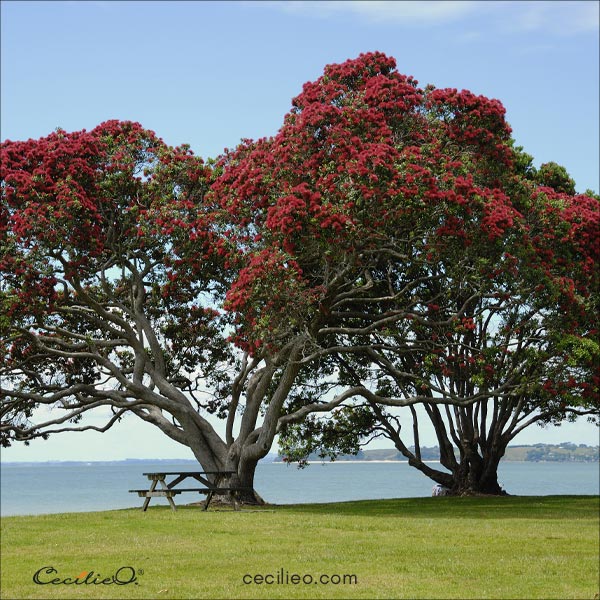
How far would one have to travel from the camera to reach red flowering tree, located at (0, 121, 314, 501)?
25.0 meters

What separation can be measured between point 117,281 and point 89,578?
17793 millimetres

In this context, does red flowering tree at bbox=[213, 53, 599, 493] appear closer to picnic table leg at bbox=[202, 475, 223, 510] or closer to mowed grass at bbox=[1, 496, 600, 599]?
picnic table leg at bbox=[202, 475, 223, 510]

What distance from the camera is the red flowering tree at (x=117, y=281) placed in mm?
24969

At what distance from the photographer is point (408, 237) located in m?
24.0

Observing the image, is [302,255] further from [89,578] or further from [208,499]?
[89,578]

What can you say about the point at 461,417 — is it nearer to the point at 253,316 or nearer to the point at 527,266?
the point at 527,266

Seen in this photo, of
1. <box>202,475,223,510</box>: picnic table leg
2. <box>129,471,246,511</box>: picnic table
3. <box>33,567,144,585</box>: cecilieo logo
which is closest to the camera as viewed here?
<box>33,567,144,585</box>: cecilieo logo

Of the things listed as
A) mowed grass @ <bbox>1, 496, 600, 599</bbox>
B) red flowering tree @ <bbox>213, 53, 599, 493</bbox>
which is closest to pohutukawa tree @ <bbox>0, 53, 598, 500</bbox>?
red flowering tree @ <bbox>213, 53, 599, 493</bbox>

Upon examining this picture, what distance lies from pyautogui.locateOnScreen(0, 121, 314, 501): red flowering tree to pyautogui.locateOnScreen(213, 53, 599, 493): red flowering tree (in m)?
1.67

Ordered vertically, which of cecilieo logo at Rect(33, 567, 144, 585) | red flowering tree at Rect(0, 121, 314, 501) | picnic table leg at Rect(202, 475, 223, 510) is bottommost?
cecilieo logo at Rect(33, 567, 144, 585)

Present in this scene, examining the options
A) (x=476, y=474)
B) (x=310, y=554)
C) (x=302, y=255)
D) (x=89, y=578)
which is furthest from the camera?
(x=476, y=474)

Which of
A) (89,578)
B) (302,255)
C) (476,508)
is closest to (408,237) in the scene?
(302,255)

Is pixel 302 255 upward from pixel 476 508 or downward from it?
upward

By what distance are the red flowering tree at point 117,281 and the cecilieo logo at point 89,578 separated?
12.1m
